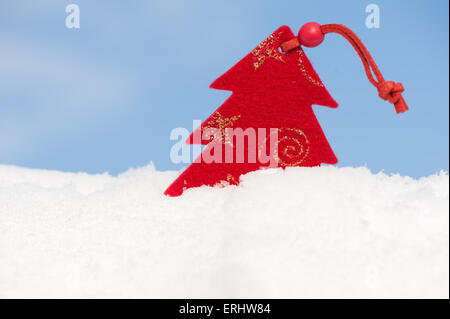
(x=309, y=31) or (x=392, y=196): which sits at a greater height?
(x=309, y=31)

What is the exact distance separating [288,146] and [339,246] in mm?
406

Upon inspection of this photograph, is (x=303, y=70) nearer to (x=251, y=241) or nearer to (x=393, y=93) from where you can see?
(x=393, y=93)

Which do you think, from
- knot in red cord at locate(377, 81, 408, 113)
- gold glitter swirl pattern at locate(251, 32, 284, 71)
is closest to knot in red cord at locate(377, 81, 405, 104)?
knot in red cord at locate(377, 81, 408, 113)

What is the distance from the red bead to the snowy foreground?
1.01 ft

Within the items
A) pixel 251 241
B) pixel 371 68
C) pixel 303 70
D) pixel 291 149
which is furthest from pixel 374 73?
pixel 251 241

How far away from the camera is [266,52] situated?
1100 mm

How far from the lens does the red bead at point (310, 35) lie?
107cm

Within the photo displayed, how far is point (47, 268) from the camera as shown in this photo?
862 millimetres

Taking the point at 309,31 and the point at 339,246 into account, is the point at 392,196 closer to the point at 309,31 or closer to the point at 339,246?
the point at 339,246

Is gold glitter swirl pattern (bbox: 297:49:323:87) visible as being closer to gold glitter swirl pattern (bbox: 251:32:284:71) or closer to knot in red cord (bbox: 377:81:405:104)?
gold glitter swirl pattern (bbox: 251:32:284:71)

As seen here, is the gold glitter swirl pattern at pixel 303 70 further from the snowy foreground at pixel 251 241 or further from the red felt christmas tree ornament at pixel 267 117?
the snowy foreground at pixel 251 241

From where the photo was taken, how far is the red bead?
1.07 m
